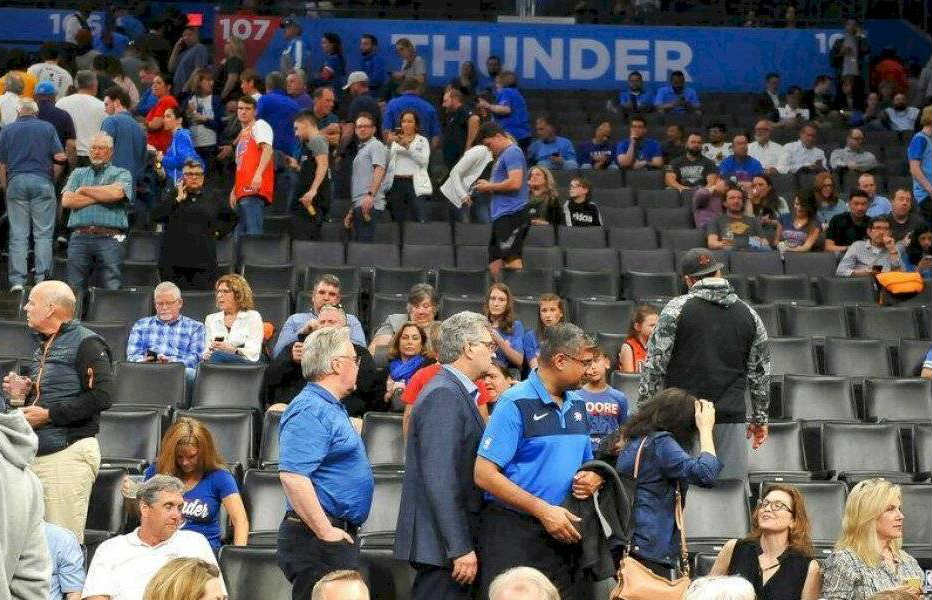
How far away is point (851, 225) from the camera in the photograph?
42.7 feet

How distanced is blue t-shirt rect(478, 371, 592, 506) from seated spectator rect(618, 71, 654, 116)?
1227 centimetres

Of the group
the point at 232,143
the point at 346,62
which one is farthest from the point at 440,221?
the point at 346,62

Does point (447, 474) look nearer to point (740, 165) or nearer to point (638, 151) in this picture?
point (740, 165)

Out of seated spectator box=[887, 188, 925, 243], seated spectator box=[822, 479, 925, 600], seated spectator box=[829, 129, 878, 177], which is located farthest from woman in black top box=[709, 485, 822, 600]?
seated spectator box=[829, 129, 878, 177]

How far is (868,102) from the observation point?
709 inches

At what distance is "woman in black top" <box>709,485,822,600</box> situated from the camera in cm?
640

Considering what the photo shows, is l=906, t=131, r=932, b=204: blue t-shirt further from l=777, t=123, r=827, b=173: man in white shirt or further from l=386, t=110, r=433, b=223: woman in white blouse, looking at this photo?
l=386, t=110, r=433, b=223: woman in white blouse

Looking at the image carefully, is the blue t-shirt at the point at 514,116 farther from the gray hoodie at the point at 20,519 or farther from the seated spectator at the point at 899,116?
the gray hoodie at the point at 20,519

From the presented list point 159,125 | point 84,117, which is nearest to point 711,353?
point 84,117

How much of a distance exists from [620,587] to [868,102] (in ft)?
43.0

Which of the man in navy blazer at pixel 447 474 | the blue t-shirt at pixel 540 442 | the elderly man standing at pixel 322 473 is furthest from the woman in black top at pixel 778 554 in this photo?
the elderly man standing at pixel 322 473

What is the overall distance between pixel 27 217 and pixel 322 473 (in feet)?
20.9

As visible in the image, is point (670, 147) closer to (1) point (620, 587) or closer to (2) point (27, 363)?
(2) point (27, 363)

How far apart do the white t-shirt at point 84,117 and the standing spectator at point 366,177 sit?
6.82ft
